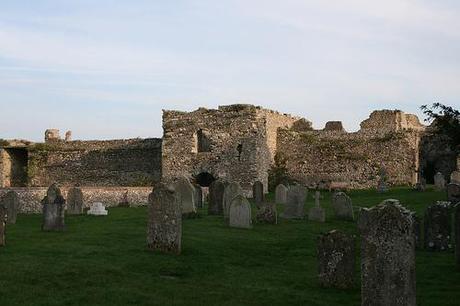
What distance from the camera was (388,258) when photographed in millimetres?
8156

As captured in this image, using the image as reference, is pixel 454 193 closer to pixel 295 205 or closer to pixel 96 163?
pixel 295 205

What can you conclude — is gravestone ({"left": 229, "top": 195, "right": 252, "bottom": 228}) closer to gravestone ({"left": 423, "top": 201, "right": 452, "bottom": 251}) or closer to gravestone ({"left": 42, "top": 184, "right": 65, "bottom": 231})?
gravestone ({"left": 42, "top": 184, "right": 65, "bottom": 231})

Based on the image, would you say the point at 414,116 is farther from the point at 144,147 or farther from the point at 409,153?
the point at 144,147

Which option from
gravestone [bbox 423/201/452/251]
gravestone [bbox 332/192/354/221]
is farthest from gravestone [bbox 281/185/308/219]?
gravestone [bbox 423/201/452/251]

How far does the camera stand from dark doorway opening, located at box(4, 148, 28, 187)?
41794 mm

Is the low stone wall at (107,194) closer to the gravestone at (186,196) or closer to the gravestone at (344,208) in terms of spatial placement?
the gravestone at (186,196)

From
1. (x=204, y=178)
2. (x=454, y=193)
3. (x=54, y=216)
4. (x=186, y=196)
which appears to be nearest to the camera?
(x=54, y=216)

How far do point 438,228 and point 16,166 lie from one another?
34.1 metres

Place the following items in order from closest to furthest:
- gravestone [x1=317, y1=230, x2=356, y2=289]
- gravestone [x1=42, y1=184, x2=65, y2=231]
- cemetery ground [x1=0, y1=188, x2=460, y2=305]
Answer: cemetery ground [x1=0, y1=188, x2=460, y2=305]
gravestone [x1=317, y1=230, x2=356, y2=289]
gravestone [x1=42, y1=184, x2=65, y2=231]

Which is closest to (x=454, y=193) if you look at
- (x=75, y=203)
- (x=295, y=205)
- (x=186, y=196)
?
(x=295, y=205)

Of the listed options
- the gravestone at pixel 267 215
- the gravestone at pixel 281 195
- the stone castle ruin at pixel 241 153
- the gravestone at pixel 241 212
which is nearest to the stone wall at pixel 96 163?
the stone castle ruin at pixel 241 153

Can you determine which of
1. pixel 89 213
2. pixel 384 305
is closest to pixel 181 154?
pixel 89 213

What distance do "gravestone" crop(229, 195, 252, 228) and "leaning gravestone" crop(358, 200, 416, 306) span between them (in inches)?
334

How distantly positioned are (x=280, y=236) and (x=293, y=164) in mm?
21712
